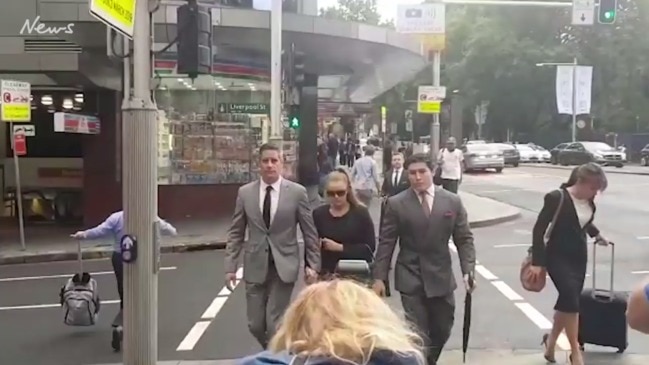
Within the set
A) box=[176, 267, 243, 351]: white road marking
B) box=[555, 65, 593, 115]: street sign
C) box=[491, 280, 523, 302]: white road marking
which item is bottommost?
box=[176, 267, 243, 351]: white road marking

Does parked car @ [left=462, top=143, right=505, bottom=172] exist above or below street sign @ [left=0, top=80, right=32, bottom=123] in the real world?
below

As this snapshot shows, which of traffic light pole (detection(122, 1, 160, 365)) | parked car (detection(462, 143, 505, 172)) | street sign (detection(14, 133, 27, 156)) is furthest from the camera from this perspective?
parked car (detection(462, 143, 505, 172))

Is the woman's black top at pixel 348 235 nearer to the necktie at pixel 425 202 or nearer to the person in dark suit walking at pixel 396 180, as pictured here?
the necktie at pixel 425 202

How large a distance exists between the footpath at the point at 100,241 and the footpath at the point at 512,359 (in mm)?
7425

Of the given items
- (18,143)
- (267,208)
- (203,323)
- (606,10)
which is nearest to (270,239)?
(267,208)

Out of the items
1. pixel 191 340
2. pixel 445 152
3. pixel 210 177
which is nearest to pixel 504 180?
pixel 445 152

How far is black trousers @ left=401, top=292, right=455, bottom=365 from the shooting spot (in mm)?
6160

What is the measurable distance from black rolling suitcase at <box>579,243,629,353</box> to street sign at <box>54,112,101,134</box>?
41.2 feet

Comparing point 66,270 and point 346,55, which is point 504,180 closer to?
point 346,55

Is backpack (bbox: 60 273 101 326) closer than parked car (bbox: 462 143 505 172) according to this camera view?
Yes

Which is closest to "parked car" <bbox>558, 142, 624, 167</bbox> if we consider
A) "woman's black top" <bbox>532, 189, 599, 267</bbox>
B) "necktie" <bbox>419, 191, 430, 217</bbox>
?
"woman's black top" <bbox>532, 189, 599, 267</bbox>

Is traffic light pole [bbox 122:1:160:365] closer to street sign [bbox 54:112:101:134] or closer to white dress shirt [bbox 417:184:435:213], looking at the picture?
white dress shirt [bbox 417:184:435:213]

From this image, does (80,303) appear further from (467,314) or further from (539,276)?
(539,276)

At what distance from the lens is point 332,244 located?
6.84 metres
